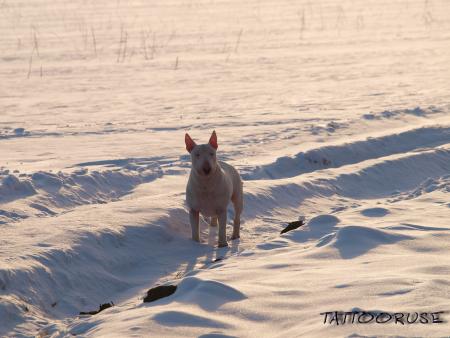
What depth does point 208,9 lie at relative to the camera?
3869cm

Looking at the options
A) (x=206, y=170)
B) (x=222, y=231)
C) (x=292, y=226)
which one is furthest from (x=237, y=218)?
(x=206, y=170)

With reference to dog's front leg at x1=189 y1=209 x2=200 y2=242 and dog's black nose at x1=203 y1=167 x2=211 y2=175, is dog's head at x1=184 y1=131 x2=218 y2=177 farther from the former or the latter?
dog's front leg at x1=189 y1=209 x2=200 y2=242

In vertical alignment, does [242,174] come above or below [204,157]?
below

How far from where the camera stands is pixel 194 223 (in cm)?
958

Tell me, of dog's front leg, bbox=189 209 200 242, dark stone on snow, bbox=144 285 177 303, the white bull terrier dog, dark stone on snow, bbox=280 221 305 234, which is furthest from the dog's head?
dark stone on snow, bbox=144 285 177 303

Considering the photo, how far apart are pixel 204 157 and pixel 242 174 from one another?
3.04m

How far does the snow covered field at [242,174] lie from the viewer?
634 cm

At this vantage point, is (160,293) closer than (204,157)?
Yes

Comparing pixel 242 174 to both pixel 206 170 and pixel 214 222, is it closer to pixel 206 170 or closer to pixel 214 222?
pixel 214 222

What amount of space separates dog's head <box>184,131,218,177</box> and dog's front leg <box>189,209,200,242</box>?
52 cm

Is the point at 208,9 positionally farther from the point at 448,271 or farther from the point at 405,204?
the point at 448,271

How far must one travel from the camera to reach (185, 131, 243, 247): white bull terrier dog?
9.22 meters

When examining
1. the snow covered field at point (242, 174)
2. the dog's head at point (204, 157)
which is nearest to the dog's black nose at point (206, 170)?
the dog's head at point (204, 157)

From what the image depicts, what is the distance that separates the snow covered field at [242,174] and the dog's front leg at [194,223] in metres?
0.08
